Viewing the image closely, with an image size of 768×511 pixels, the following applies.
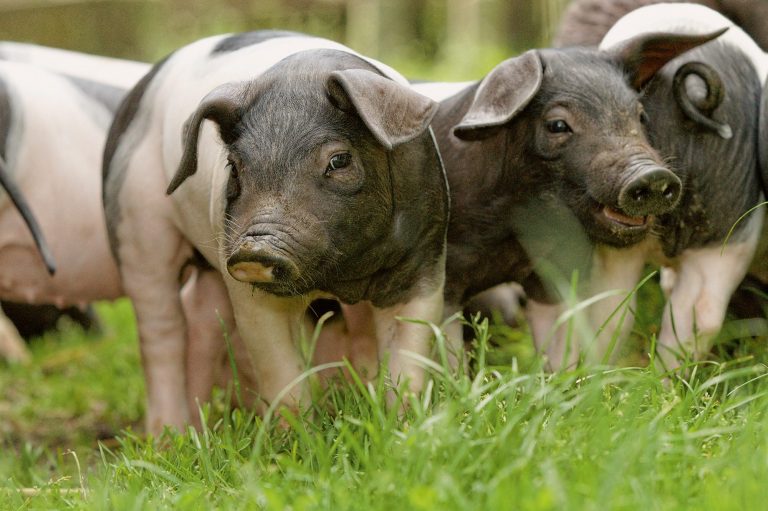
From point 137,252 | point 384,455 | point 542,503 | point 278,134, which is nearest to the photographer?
point 542,503

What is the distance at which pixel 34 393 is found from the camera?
6.33m

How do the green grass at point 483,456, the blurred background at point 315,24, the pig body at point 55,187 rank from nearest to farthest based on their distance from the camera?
the green grass at point 483,456
the pig body at point 55,187
the blurred background at point 315,24

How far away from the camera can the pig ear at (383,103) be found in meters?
3.52

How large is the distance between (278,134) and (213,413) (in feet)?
6.53

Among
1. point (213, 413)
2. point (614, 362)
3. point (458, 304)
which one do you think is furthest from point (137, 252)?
point (614, 362)

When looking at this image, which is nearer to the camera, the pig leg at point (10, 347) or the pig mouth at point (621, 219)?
the pig mouth at point (621, 219)

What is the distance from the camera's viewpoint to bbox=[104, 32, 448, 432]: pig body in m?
3.55

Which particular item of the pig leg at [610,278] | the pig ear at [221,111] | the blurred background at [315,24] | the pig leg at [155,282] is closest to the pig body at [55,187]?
the pig leg at [155,282]

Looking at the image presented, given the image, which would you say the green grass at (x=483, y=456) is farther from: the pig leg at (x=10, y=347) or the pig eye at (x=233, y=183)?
the pig leg at (x=10, y=347)

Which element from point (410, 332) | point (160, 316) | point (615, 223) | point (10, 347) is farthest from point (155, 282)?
point (10, 347)

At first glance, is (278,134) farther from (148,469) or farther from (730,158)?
(730,158)

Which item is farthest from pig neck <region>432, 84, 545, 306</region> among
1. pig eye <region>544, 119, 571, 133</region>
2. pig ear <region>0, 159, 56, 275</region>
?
pig ear <region>0, 159, 56, 275</region>

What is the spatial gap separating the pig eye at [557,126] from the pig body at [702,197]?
1.24ft

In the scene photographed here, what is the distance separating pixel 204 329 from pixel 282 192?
5.31 feet
